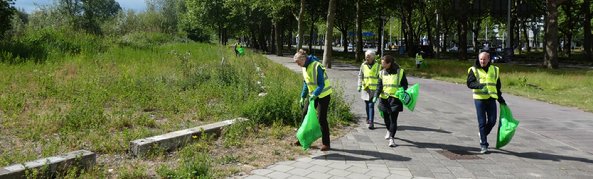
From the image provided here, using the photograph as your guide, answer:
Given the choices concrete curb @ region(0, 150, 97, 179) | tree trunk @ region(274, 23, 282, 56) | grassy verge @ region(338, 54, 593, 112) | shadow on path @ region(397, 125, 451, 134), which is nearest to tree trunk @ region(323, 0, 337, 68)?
grassy verge @ region(338, 54, 593, 112)

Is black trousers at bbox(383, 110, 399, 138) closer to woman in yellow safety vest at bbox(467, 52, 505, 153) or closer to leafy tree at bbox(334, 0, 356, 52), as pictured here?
woman in yellow safety vest at bbox(467, 52, 505, 153)

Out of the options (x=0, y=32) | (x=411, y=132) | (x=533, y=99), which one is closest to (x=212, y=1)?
(x=0, y=32)

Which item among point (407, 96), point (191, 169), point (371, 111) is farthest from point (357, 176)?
point (371, 111)

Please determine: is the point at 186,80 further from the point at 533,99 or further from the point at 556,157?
the point at 533,99

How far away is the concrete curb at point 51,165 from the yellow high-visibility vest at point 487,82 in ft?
16.7

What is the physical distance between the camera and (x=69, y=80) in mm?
10586

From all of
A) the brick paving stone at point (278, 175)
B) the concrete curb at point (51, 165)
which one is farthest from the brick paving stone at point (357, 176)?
the concrete curb at point (51, 165)

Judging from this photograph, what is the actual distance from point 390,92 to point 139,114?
4009 mm

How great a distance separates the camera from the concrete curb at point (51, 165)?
14.8 feet

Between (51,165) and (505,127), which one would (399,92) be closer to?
(505,127)

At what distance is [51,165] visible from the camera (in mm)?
4773

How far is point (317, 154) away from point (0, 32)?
63.4ft

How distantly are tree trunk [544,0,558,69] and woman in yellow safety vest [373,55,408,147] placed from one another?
76.2 feet

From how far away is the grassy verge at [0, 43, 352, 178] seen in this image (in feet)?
18.5
